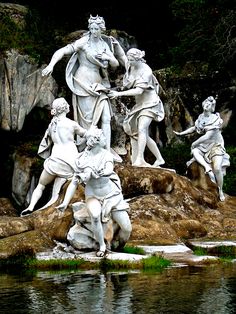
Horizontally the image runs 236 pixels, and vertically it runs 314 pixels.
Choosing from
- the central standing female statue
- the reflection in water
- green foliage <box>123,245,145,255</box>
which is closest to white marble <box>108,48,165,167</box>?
the central standing female statue

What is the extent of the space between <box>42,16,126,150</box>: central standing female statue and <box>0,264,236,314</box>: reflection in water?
Answer: 5.75m

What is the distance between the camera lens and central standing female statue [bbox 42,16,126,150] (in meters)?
17.0

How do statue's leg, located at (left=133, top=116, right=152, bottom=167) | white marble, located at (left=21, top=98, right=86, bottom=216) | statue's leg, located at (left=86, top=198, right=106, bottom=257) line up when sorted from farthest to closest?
statue's leg, located at (left=133, top=116, right=152, bottom=167)
white marble, located at (left=21, top=98, right=86, bottom=216)
statue's leg, located at (left=86, top=198, right=106, bottom=257)

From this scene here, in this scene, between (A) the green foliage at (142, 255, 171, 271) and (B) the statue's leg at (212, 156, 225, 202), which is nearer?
(A) the green foliage at (142, 255, 171, 271)

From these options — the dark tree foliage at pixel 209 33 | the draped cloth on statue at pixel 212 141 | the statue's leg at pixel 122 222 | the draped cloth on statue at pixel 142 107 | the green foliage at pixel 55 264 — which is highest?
the dark tree foliage at pixel 209 33

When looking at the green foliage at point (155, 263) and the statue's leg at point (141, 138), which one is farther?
the statue's leg at point (141, 138)

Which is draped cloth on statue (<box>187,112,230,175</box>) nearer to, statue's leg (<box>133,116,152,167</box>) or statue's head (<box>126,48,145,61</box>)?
statue's leg (<box>133,116,152,167</box>)

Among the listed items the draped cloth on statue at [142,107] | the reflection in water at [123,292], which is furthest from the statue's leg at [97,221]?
the draped cloth on statue at [142,107]

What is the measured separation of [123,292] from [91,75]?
8210mm

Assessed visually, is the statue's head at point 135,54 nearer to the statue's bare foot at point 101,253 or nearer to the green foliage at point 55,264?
the statue's bare foot at point 101,253

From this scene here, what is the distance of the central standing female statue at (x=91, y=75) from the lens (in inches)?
671

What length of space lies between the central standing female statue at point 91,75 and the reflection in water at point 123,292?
575cm

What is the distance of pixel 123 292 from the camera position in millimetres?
9844

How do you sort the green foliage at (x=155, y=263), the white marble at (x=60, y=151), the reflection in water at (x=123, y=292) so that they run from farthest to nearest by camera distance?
the white marble at (x=60, y=151)
the green foliage at (x=155, y=263)
the reflection in water at (x=123, y=292)
